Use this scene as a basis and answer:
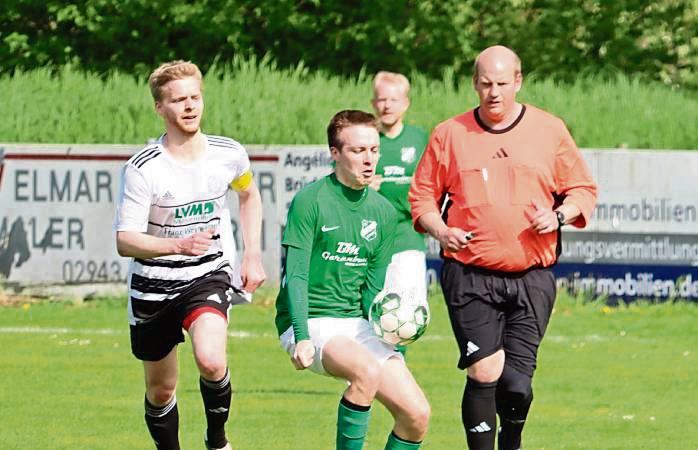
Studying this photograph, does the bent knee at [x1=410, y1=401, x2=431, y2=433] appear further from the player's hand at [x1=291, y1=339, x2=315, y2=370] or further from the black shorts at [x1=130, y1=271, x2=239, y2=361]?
the black shorts at [x1=130, y1=271, x2=239, y2=361]

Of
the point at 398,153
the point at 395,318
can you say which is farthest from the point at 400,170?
the point at 395,318

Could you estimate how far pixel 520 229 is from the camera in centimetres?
855

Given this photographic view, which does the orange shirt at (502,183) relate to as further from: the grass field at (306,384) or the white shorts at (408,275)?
the grass field at (306,384)

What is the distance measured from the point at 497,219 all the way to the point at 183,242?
62.7 inches

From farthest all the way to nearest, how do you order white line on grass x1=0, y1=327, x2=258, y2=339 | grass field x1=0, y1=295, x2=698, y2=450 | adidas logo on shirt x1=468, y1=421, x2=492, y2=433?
1. white line on grass x1=0, y1=327, x2=258, y2=339
2. grass field x1=0, y1=295, x2=698, y2=450
3. adidas logo on shirt x1=468, y1=421, x2=492, y2=433

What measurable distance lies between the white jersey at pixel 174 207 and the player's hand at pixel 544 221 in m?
1.61

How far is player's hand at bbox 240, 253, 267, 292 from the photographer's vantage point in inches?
343

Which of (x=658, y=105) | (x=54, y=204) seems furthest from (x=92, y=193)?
(x=658, y=105)

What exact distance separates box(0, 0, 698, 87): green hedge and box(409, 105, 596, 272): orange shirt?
17.3m

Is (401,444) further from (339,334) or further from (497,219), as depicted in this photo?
(497,219)

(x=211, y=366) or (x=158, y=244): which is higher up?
(x=158, y=244)

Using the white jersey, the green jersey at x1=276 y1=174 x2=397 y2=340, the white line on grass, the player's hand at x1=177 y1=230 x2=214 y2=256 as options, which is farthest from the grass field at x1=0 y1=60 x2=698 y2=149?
the player's hand at x1=177 y1=230 x2=214 y2=256

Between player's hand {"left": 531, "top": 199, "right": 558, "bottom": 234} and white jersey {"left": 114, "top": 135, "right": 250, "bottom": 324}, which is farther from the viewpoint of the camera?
white jersey {"left": 114, "top": 135, "right": 250, "bottom": 324}

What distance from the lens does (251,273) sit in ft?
28.7
